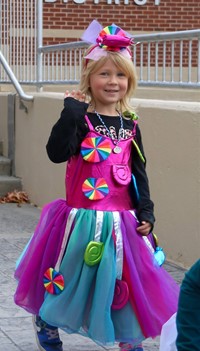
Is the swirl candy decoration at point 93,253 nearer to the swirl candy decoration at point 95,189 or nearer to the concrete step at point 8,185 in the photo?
the swirl candy decoration at point 95,189

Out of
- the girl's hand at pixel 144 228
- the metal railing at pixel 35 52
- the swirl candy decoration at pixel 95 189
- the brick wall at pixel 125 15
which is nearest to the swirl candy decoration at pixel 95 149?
the swirl candy decoration at pixel 95 189

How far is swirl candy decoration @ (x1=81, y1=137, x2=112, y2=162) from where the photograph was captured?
492 cm

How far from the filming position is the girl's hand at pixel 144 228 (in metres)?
4.92

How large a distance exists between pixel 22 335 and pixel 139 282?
1063 millimetres

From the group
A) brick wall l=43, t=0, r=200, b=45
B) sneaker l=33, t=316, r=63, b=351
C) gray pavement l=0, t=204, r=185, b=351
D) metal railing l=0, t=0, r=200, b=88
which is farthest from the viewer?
brick wall l=43, t=0, r=200, b=45

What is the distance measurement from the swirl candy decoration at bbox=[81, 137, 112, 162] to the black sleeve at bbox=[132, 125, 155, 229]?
189 millimetres

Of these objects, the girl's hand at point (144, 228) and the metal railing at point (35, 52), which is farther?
the metal railing at point (35, 52)

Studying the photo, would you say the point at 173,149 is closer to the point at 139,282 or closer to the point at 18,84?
the point at 139,282

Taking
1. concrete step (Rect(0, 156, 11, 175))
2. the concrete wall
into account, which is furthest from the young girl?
concrete step (Rect(0, 156, 11, 175))

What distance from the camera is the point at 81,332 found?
4.91 m

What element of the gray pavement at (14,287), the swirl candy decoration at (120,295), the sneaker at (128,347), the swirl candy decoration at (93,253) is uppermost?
the swirl candy decoration at (93,253)

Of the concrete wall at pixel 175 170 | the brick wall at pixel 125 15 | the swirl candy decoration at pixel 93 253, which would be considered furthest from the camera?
the brick wall at pixel 125 15

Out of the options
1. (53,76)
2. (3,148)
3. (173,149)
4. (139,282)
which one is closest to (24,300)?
(139,282)

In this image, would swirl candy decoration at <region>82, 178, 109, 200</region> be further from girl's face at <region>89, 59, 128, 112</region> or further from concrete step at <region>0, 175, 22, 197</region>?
concrete step at <region>0, 175, 22, 197</region>
